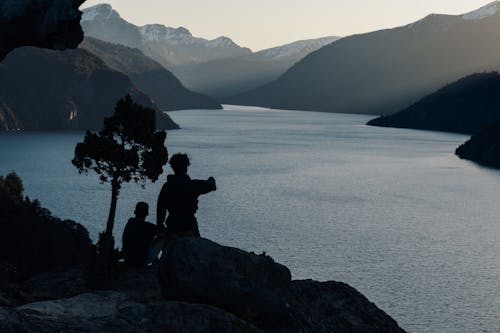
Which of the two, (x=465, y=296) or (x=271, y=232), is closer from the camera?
(x=465, y=296)

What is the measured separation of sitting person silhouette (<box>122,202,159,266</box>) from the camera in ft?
49.5

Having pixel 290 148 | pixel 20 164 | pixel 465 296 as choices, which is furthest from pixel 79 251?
pixel 290 148

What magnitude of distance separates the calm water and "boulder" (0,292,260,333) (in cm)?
3916

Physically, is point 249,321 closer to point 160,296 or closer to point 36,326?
point 160,296

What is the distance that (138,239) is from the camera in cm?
1506

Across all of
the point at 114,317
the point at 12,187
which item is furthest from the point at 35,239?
the point at 114,317

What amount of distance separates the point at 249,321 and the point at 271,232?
67.8 metres

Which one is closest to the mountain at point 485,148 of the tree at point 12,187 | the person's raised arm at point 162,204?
the tree at point 12,187

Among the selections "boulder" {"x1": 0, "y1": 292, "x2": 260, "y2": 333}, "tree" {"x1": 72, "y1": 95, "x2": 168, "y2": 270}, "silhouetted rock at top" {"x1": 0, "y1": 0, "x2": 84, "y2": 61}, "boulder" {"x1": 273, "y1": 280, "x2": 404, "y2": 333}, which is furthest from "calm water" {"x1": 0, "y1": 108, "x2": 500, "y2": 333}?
"boulder" {"x1": 0, "y1": 292, "x2": 260, "y2": 333}

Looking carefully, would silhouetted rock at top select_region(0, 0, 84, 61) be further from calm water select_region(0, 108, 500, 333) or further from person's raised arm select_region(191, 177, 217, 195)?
calm water select_region(0, 108, 500, 333)

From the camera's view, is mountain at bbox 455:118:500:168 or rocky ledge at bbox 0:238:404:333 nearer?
rocky ledge at bbox 0:238:404:333

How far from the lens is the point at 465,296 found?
5416 centimetres

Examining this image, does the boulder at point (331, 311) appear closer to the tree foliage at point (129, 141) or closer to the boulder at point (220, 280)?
the boulder at point (220, 280)

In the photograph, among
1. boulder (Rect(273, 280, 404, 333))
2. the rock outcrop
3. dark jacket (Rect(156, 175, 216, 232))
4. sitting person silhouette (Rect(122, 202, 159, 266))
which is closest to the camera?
boulder (Rect(273, 280, 404, 333))
